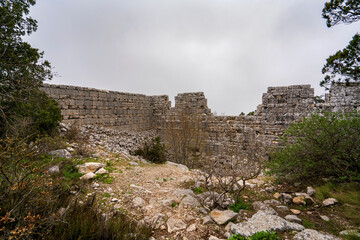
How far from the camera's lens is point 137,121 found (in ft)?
41.8

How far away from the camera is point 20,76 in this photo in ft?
19.6

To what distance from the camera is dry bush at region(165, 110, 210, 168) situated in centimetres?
1062

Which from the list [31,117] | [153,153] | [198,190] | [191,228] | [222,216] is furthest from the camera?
[153,153]

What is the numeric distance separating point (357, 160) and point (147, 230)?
502 centimetres

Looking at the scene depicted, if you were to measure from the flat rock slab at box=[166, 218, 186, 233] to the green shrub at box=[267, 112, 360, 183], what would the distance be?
3436mm

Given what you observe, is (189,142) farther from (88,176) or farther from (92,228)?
(92,228)

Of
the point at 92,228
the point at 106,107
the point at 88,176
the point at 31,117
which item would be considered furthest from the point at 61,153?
the point at 106,107

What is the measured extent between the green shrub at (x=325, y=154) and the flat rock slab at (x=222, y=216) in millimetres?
2569

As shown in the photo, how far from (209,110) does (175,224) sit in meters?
8.28

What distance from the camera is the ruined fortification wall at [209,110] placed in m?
7.76

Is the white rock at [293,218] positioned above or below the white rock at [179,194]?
above

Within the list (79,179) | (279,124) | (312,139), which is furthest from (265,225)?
(279,124)

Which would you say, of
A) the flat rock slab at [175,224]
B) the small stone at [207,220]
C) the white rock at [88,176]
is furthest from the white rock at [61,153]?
the small stone at [207,220]

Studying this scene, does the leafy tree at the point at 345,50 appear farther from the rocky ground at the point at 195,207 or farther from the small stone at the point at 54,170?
the small stone at the point at 54,170
